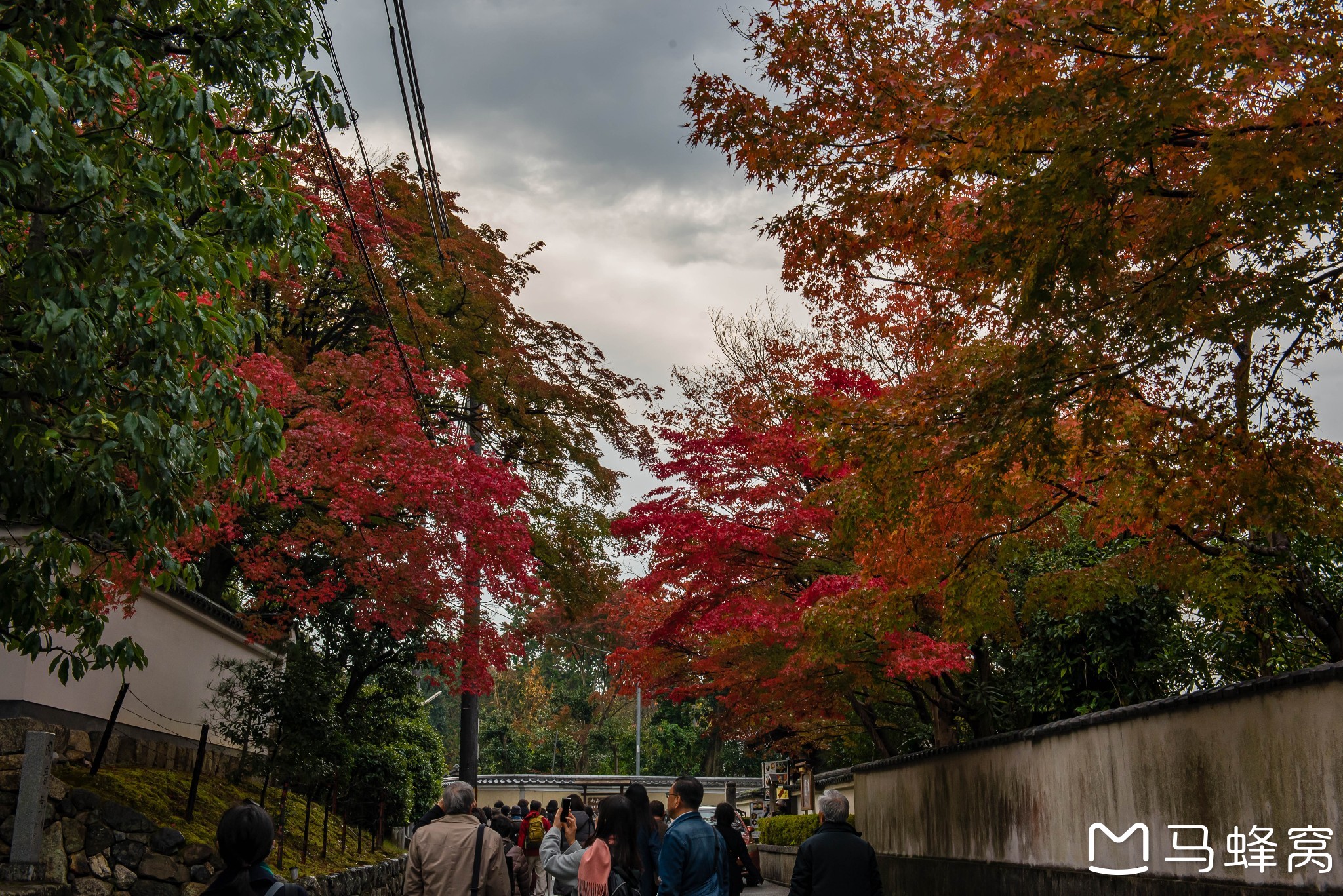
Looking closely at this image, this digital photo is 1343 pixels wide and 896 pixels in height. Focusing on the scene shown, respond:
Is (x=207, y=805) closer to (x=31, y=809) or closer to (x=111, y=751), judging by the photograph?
(x=111, y=751)

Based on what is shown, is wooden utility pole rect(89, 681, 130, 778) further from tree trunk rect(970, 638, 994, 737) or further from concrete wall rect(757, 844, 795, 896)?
concrete wall rect(757, 844, 795, 896)

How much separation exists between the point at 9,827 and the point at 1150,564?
10.9m

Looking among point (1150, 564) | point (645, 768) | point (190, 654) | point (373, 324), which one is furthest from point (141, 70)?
point (645, 768)

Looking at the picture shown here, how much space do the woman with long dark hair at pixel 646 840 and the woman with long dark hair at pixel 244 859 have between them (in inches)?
143

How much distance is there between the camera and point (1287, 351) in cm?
736

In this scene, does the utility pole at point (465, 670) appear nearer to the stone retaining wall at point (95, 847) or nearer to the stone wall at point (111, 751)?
the stone wall at point (111, 751)

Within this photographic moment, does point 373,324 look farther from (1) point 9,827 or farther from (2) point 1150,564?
(2) point 1150,564

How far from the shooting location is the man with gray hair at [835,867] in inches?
271

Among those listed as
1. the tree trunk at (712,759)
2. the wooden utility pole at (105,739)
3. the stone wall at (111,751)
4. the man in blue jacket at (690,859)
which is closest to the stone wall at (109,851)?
the stone wall at (111,751)

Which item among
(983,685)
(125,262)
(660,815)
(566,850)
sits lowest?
(566,850)

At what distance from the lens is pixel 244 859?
4.14 meters

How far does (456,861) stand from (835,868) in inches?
97.9

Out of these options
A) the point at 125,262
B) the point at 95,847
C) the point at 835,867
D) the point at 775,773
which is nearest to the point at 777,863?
the point at 775,773

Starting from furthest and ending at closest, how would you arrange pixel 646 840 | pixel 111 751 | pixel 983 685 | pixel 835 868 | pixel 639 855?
pixel 983 685
pixel 111 751
pixel 646 840
pixel 639 855
pixel 835 868
